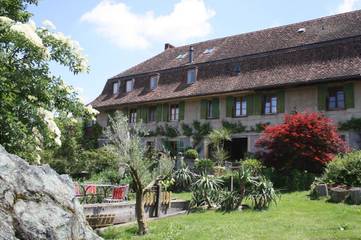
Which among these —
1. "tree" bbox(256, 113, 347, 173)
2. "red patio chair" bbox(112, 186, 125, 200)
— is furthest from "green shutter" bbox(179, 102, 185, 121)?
"red patio chair" bbox(112, 186, 125, 200)

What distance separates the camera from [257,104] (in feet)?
83.9

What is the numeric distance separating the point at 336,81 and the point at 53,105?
17.4m

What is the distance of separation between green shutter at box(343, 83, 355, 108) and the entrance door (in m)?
6.33

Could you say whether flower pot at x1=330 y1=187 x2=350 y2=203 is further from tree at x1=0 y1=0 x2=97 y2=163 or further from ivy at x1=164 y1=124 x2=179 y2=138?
ivy at x1=164 y1=124 x2=179 y2=138

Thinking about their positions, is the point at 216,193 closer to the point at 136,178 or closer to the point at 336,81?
the point at 136,178

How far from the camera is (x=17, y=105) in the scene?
748 centimetres

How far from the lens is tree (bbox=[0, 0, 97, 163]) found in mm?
7371

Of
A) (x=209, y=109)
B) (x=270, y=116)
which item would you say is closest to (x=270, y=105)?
(x=270, y=116)

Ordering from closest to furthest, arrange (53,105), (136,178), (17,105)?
1. (17,105)
2. (53,105)
3. (136,178)

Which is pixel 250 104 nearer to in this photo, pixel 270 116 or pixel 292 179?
pixel 270 116

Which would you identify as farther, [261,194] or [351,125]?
[351,125]

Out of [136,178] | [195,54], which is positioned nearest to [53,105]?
[136,178]

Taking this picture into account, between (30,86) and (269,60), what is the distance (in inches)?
791

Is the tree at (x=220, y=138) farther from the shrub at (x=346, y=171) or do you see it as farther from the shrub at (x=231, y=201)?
the shrub at (x=231, y=201)
